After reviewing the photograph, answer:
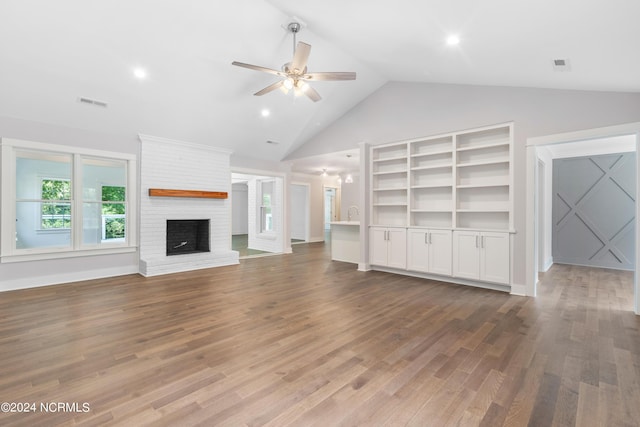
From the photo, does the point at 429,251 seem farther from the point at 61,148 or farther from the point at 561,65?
the point at 61,148

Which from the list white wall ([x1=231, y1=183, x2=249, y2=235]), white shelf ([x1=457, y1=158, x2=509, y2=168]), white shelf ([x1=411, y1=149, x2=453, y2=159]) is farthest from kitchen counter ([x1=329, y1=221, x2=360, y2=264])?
white wall ([x1=231, y1=183, x2=249, y2=235])

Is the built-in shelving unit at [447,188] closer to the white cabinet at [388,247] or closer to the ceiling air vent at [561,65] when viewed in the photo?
the white cabinet at [388,247]

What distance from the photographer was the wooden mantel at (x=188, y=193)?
18.6 ft

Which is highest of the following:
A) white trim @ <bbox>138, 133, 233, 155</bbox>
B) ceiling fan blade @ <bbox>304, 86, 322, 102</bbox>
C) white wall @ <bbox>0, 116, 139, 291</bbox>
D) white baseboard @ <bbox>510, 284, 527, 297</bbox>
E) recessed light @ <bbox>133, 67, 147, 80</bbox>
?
recessed light @ <bbox>133, 67, 147, 80</bbox>

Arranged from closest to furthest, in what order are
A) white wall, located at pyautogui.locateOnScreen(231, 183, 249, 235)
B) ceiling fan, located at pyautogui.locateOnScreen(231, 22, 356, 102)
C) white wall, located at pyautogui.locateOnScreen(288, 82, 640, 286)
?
ceiling fan, located at pyautogui.locateOnScreen(231, 22, 356, 102), white wall, located at pyautogui.locateOnScreen(288, 82, 640, 286), white wall, located at pyautogui.locateOnScreen(231, 183, 249, 235)

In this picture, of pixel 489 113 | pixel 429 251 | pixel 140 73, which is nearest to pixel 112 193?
pixel 140 73

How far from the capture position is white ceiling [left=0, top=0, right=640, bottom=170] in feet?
8.63

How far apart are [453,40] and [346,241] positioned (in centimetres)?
Result: 441

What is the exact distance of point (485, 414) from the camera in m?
1.72

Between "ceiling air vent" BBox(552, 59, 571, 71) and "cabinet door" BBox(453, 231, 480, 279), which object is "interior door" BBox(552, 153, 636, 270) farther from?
"ceiling air vent" BBox(552, 59, 571, 71)

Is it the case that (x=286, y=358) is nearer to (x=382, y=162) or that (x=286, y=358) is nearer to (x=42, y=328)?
(x=42, y=328)

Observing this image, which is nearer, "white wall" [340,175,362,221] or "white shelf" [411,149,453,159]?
"white shelf" [411,149,453,159]

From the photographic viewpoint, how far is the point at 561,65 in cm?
315

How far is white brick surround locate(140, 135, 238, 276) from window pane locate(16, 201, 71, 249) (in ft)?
3.68
